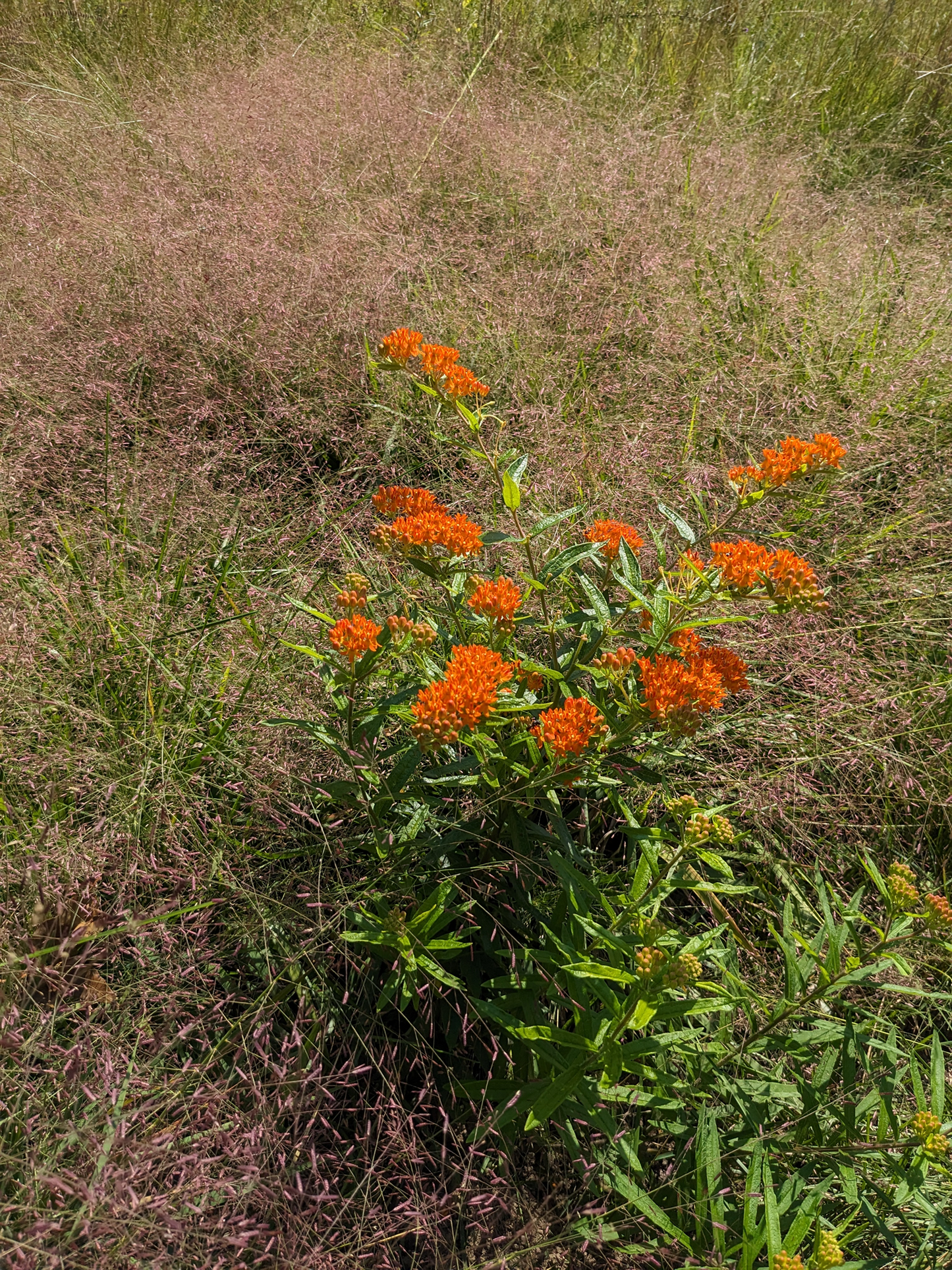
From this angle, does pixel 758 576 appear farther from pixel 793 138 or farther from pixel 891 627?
pixel 793 138

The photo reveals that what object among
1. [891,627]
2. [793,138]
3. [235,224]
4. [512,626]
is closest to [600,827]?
[512,626]

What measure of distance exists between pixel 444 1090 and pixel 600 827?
66 cm

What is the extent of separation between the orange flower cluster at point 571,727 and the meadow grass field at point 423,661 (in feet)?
0.72

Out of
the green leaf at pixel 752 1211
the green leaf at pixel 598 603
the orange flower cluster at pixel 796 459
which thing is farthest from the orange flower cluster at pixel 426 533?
the green leaf at pixel 752 1211

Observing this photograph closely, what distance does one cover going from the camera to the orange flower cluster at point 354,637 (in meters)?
1.43

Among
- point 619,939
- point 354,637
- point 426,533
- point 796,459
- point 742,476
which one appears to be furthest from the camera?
point 742,476

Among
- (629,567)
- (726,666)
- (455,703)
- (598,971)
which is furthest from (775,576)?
(598,971)

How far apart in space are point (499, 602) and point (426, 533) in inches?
7.3

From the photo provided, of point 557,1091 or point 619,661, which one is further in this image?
point 619,661

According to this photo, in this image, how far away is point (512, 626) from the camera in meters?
1.57

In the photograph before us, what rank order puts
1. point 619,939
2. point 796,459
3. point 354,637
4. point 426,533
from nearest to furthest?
point 619,939 < point 354,637 < point 426,533 < point 796,459

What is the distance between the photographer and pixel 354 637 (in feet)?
4.71

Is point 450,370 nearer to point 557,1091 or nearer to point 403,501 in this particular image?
point 403,501

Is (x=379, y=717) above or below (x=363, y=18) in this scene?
below
